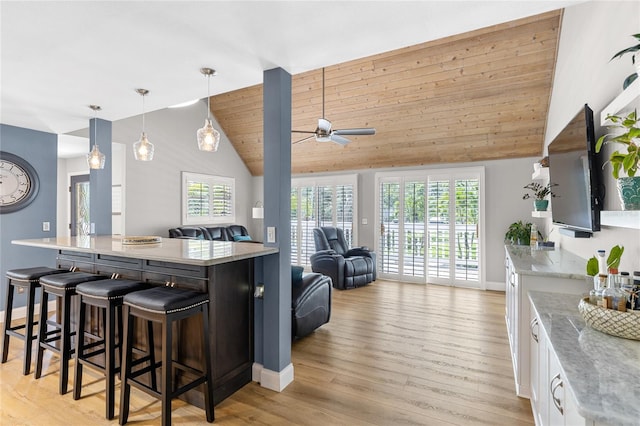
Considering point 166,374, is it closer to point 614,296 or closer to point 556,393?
point 556,393

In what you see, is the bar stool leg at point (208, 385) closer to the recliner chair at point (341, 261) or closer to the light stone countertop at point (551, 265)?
the light stone countertop at point (551, 265)

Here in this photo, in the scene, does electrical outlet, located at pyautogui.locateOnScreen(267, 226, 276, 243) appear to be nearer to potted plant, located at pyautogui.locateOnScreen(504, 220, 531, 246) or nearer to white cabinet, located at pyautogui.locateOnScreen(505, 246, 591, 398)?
white cabinet, located at pyautogui.locateOnScreen(505, 246, 591, 398)

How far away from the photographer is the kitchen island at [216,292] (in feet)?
7.29

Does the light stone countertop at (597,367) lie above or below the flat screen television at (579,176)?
below

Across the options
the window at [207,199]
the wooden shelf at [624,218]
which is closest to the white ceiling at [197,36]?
the wooden shelf at [624,218]

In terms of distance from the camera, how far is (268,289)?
2.50 metres

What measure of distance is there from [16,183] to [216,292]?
377 cm

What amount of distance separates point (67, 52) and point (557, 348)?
3.41m

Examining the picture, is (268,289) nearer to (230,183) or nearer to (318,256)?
(318,256)

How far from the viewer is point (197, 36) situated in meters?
2.09

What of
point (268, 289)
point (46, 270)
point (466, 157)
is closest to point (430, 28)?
point (268, 289)

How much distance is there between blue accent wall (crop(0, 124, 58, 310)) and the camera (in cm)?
401

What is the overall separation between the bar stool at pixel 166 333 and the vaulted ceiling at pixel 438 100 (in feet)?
13.1

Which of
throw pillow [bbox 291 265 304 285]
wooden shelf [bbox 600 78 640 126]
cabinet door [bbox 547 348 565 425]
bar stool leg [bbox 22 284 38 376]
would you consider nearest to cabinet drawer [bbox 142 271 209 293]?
bar stool leg [bbox 22 284 38 376]
